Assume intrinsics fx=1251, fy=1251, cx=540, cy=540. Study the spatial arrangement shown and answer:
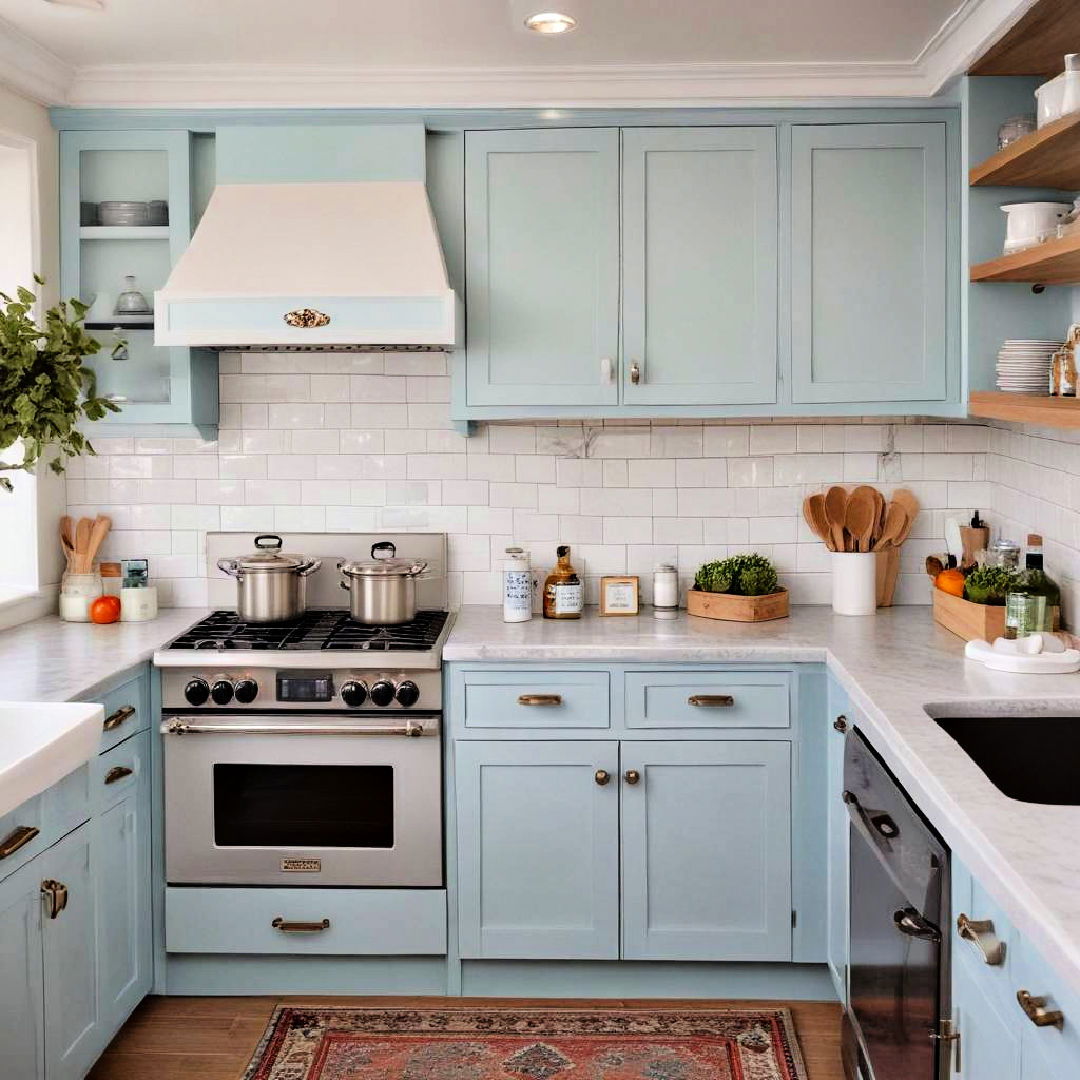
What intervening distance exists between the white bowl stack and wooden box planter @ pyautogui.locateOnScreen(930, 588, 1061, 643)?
573 mm

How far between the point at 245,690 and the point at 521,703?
2.44 feet

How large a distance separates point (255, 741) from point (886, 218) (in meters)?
2.32

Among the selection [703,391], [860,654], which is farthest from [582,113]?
[860,654]

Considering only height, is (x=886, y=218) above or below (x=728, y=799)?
above

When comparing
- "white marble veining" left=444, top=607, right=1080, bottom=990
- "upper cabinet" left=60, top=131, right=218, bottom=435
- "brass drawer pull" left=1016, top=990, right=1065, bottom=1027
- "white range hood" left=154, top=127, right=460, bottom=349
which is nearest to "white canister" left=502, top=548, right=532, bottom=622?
"white marble veining" left=444, top=607, right=1080, bottom=990

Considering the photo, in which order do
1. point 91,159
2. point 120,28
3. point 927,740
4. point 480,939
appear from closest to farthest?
1. point 927,740
2. point 120,28
3. point 480,939
4. point 91,159

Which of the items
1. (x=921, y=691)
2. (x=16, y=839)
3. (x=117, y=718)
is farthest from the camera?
(x=117, y=718)

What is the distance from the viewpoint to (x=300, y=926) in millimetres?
3438

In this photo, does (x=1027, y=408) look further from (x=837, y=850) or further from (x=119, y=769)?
(x=119, y=769)

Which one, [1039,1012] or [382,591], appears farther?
[382,591]

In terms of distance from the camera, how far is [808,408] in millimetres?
3656

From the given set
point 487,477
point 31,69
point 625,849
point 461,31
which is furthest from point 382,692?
point 31,69

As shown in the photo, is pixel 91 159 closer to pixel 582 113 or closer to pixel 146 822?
pixel 582 113

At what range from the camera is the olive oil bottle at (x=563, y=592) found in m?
3.78
